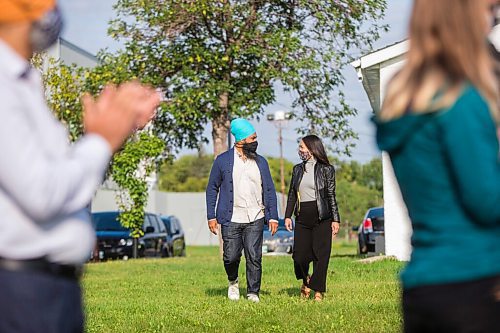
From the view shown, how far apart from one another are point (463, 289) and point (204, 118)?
100ft

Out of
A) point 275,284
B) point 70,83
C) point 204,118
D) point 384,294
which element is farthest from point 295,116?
point 384,294

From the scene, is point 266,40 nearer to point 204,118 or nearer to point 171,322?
point 204,118

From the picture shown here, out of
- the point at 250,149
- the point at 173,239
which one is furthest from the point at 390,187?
the point at 173,239

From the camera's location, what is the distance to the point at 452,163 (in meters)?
3.20

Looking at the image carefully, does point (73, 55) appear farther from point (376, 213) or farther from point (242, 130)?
point (242, 130)

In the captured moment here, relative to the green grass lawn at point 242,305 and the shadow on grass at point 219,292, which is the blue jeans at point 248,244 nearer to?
the green grass lawn at point 242,305

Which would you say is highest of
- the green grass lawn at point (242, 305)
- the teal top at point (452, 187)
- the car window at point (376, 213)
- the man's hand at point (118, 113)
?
the car window at point (376, 213)

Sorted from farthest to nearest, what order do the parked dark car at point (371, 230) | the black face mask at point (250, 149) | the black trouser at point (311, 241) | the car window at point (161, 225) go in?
1. the car window at point (161, 225)
2. the parked dark car at point (371, 230)
3. the black trouser at point (311, 241)
4. the black face mask at point (250, 149)

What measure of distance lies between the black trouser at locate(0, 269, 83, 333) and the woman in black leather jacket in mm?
9838

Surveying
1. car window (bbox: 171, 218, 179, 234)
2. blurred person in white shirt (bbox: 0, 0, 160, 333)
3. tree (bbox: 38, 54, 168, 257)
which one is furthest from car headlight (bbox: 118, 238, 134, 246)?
blurred person in white shirt (bbox: 0, 0, 160, 333)

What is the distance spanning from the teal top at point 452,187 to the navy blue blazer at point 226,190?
9.25 metres

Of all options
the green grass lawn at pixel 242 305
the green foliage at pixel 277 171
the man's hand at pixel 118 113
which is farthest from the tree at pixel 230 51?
the green foliage at pixel 277 171

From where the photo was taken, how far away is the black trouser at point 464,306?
3254 mm

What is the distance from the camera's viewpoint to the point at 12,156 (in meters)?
2.95
